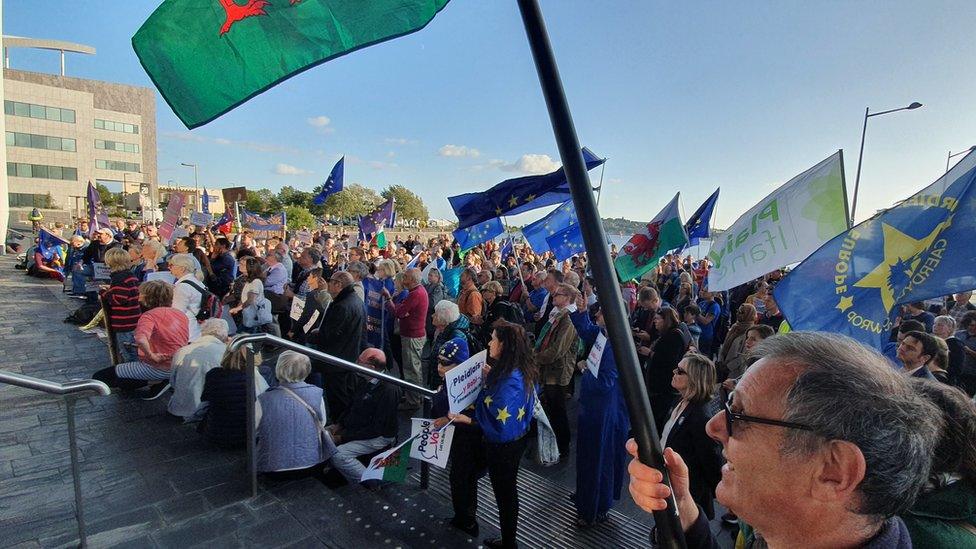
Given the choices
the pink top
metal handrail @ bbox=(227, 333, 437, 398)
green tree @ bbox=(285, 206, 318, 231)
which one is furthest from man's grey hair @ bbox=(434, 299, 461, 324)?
green tree @ bbox=(285, 206, 318, 231)

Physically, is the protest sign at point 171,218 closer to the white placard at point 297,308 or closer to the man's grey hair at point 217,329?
the white placard at point 297,308

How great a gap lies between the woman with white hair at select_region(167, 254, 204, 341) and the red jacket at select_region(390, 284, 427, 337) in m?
2.78

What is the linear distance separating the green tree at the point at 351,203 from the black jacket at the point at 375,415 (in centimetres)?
6411

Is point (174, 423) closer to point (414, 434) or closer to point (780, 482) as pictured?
A: point (414, 434)

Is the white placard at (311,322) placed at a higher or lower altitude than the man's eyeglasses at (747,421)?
lower

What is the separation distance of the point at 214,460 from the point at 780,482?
502 cm

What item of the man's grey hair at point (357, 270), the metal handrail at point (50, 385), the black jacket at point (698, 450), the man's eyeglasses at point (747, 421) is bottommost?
the black jacket at point (698, 450)

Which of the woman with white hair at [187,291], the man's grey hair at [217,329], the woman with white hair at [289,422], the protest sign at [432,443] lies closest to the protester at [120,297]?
the woman with white hair at [187,291]

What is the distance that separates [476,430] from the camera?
3939 millimetres

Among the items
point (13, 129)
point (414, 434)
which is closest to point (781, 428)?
point (414, 434)

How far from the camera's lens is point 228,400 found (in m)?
4.74

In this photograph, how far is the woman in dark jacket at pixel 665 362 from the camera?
572cm

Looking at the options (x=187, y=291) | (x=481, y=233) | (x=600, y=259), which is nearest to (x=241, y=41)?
(x=600, y=259)

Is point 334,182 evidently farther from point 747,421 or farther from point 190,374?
point 747,421
